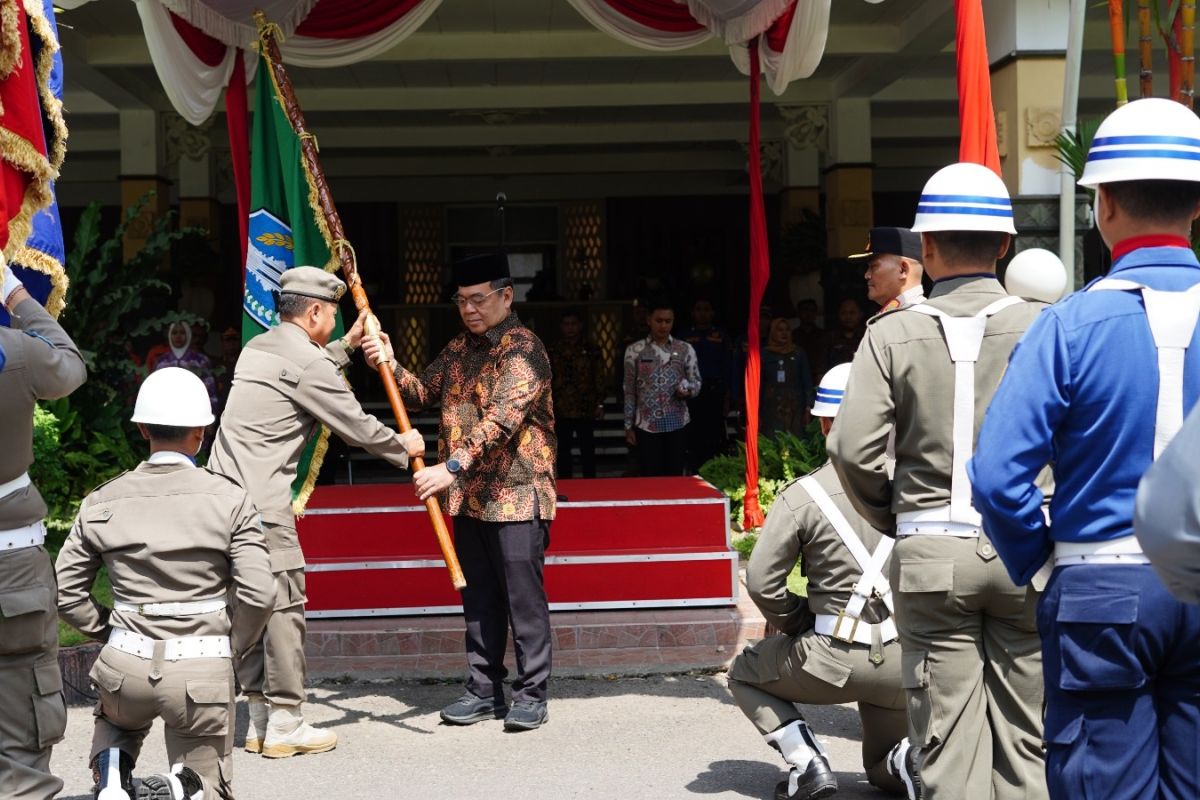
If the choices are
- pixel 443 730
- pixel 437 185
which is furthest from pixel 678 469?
pixel 437 185

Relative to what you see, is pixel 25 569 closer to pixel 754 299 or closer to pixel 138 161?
pixel 754 299

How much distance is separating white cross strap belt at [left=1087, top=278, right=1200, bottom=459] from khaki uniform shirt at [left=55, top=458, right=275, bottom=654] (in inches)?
98.2

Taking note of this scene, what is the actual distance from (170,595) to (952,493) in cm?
217

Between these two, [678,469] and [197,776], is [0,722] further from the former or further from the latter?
[678,469]

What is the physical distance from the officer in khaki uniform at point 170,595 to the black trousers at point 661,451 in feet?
21.2

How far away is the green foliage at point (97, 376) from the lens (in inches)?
327

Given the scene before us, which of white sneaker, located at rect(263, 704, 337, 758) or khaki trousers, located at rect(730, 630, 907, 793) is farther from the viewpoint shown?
white sneaker, located at rect(263, 704, 337, 758)

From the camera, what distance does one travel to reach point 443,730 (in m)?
5.57

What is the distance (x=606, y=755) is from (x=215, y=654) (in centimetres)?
194

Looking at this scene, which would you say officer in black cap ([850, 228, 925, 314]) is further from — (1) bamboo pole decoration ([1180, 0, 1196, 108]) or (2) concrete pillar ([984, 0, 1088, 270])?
(2) concrete pillar ([984, 0, 1088, 270])

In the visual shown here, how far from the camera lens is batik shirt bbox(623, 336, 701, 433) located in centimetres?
1010

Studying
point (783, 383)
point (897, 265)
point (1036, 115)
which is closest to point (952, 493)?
point (897, 265)

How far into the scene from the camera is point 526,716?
5.50m

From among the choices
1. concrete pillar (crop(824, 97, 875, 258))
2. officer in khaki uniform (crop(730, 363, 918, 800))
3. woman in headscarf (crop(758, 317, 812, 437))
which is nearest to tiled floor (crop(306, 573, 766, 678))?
officer in khaki uniform (crop(730, 363, 918, 800))
